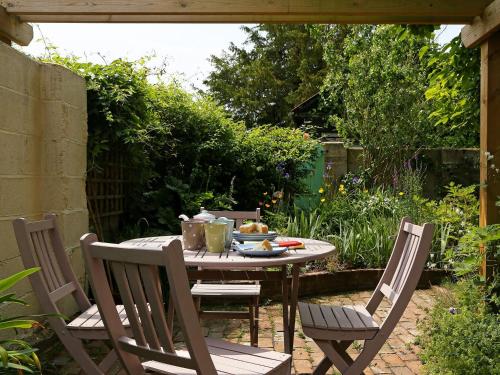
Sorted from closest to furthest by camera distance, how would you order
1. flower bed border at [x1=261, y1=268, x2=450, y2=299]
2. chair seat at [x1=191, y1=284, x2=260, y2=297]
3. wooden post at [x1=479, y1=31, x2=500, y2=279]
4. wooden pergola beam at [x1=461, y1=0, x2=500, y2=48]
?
1. chair seat at [x1=191, y1=284, x2=260, y2=297]
2. wooden pergola beam at [x1=461, y1=0, x2=500, y2=48]
3. wooden post at [x1=479, y1=31, x2=500, y2=279]
4. flower bed border at [x1=261, y1=268, x2=450, y2=299]

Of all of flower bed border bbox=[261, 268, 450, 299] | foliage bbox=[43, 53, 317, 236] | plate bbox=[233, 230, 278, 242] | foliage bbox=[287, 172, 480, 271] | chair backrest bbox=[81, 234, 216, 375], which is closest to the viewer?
chair backrest bbox=[81, 234, 216, 375]

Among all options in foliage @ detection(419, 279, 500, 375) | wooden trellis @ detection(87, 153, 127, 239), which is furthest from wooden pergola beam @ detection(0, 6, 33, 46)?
foliage @ detection(419, 279, 500, 375)

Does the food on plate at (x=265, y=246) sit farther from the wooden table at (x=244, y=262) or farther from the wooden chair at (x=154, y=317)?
the wooden chair at (x=154, y=317)

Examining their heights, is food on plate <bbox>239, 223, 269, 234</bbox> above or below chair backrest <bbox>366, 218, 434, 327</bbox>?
above

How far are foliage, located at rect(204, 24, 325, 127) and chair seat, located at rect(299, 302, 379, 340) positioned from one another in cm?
2181

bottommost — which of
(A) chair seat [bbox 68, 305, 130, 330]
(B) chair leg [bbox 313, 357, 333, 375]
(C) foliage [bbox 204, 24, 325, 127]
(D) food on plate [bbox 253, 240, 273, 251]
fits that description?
(B) chair leg [bbox 313, 357, 333, 375]

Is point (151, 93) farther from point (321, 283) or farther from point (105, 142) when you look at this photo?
point (321, 283)

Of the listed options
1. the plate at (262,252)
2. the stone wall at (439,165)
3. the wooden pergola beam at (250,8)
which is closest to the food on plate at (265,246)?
the plate at (262,252)

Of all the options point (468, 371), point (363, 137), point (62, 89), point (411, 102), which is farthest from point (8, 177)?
point (411, 102)

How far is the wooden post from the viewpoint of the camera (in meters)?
4.18

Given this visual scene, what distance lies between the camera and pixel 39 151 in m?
4.14

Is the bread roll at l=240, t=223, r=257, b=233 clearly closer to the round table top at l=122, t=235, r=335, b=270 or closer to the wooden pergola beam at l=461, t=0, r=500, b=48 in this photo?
the round table top at l=122, t=235, r=335, b=270

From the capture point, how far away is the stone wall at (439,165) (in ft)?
28.9

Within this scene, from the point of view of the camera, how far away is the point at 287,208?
22.7 feet
